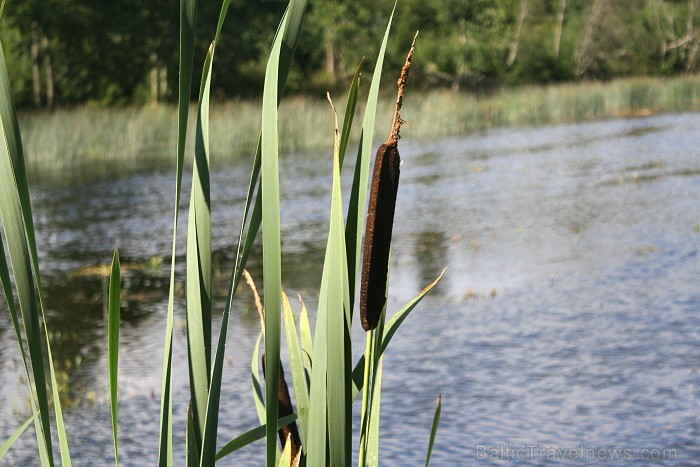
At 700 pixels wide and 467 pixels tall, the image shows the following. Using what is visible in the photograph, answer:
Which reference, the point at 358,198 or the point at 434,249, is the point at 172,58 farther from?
the point at 358,198

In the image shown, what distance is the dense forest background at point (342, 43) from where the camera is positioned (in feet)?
120

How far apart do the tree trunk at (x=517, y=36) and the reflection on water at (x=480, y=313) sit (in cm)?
3158

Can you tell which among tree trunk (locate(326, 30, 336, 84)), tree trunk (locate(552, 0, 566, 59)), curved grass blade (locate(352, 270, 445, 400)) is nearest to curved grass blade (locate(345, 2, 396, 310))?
curved grass blade (locate(352, 270, 445, 400))

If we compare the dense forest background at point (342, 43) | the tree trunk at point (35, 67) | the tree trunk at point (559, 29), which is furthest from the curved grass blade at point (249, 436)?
the tree trunk at point (559, 29)

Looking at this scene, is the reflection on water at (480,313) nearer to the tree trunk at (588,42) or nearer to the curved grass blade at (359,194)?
the curved grass blade at (359,194)

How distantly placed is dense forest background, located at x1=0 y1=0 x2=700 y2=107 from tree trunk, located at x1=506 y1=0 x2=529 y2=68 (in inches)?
1.6

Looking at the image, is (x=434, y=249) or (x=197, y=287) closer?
(x=197, y=287)

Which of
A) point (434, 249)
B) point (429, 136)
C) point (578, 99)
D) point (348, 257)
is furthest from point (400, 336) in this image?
point (578, 99)

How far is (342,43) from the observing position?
139 ft

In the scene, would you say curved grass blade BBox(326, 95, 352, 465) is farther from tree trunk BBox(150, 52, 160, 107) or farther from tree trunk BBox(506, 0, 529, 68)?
tree trunk BBox(506, 0, 529, 68)

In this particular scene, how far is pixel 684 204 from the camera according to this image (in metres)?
10.0

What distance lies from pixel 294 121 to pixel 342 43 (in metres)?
20.7

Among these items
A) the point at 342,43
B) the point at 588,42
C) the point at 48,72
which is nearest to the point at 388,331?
the point at 48,72

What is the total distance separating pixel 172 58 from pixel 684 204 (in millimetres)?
31507
